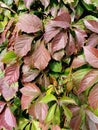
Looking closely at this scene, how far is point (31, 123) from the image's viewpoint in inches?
47.9

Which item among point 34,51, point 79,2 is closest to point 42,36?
point 34,51

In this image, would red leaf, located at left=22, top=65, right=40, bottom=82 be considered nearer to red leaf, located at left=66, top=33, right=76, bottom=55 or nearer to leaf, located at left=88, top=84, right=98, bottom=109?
red leaf, located at left=66, top=33, right=76, bottom=55

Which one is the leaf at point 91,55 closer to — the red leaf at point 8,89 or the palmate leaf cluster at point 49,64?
the palmate leaf cluster at point 49,64

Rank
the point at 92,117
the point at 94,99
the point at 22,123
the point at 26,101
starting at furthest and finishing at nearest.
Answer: the point at 22,123, the point at 26,101, the point at 92,117, the point at 94,99

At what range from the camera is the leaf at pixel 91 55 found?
944 mm

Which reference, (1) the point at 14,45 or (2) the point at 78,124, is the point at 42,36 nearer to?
(1) the point at 14,45

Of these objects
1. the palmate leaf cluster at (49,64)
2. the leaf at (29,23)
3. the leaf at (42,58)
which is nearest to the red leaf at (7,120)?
the palmate leaf cluster at (49,64)

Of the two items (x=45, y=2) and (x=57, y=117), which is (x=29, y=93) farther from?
(x=45, y=2)

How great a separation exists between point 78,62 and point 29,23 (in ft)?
0.81

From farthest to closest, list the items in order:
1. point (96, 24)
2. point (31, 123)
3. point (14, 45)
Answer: point (31, 123) → point (14, 45) → point (96, 24)

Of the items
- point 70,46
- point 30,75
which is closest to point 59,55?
point 70,46

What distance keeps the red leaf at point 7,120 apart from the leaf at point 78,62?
0.36m

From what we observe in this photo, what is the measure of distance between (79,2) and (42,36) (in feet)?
0.68

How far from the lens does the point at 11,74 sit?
3.75 feet
